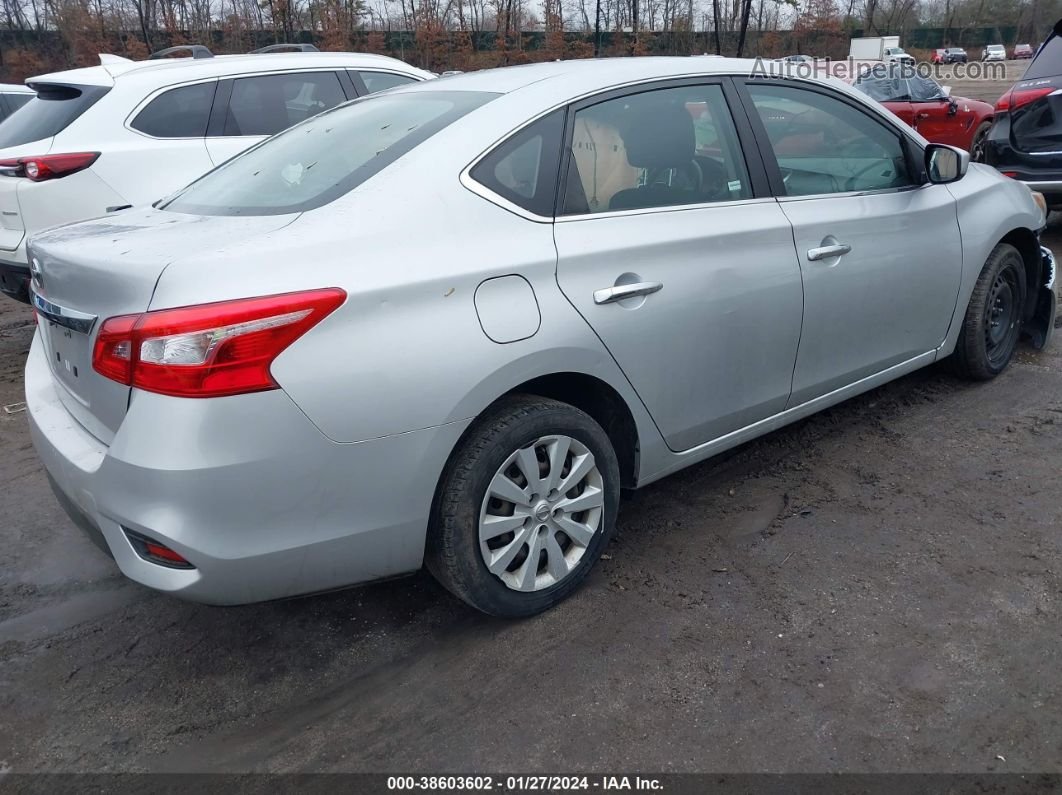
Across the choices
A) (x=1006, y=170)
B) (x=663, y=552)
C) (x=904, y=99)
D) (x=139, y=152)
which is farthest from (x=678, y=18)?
(x=663, y=552)

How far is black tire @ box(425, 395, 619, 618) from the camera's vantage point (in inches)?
102

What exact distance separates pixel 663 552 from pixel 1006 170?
6.16m

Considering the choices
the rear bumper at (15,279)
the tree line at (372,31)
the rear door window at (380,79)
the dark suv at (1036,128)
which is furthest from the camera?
the tree line at (372,31)

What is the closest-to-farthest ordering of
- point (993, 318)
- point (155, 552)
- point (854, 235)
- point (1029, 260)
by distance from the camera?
1. point (155, 552)
2. point (854, 235)
3. point (993, 318)
4. point (1029, 260)

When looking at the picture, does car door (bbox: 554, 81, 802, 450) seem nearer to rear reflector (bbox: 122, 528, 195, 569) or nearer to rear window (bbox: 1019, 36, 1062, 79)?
rear reflector (bbox: 122, 528, 195, 569)

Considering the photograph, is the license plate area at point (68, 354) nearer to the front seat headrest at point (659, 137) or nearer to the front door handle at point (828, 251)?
the front seat headrest at point (659, 137)

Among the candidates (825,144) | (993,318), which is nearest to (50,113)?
(825,144)

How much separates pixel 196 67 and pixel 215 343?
468cm

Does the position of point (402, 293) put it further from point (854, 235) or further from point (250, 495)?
point (854, 235)

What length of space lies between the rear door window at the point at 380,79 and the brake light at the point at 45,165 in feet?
6.80

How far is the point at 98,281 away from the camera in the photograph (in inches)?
94.2

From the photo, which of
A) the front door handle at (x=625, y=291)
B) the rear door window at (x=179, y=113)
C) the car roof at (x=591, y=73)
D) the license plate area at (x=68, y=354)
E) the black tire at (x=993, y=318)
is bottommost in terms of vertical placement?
the black tire at (x=993, y=318)

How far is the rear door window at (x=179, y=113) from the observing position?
19.1 feet

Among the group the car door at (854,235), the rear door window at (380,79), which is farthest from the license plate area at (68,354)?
the rear door window at (380,79)
